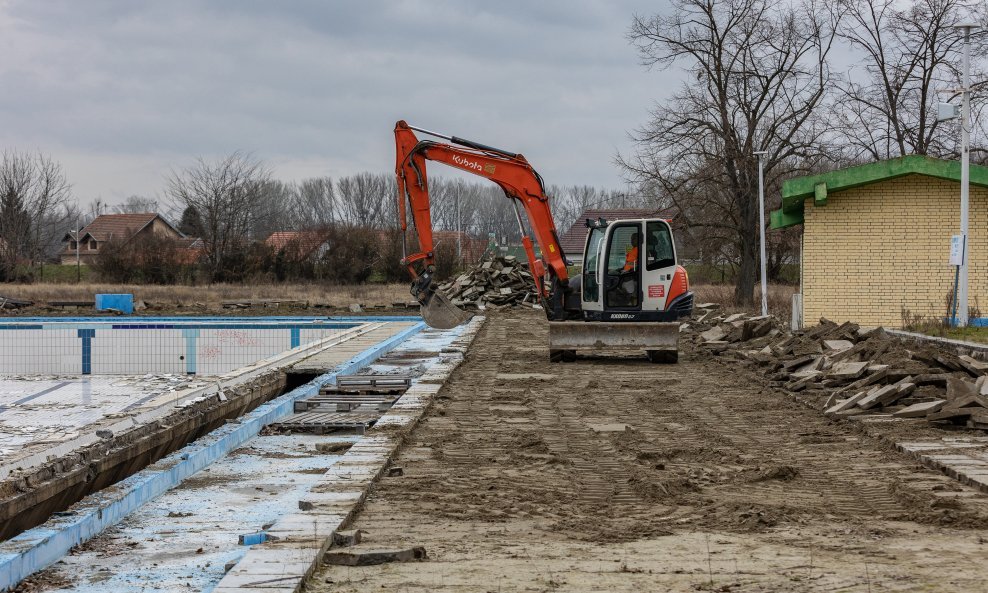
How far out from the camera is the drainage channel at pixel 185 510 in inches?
220

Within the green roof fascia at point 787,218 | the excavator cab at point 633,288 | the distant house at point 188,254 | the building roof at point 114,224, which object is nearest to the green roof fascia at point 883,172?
the green roof fascia at point 787,218

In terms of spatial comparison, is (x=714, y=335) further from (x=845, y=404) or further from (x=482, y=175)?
(x=845, y=404)

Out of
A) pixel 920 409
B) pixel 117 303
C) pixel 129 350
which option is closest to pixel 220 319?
pixel 129 350

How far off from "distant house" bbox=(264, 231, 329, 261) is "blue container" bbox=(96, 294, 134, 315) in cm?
1642

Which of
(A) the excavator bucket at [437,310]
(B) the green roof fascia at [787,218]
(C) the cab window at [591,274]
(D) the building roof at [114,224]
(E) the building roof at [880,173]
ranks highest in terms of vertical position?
(D) the building roof at [114,224]

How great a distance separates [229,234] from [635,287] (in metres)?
40.7

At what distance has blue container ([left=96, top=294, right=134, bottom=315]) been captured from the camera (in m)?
35.9

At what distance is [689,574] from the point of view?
15.8 feet

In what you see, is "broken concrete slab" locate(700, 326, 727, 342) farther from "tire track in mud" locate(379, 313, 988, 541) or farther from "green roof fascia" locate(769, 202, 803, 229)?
"tire track in mud" locate(379, 313, 988, 541)

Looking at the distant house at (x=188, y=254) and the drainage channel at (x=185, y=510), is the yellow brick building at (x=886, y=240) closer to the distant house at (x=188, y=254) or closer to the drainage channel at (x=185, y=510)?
the drainage channel at (x=185, y=510)

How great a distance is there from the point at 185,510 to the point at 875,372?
8.11 meters

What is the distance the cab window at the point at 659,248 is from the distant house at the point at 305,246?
37.5 m

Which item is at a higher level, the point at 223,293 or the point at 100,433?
the point at 223,293

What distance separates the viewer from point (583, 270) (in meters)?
17.0
